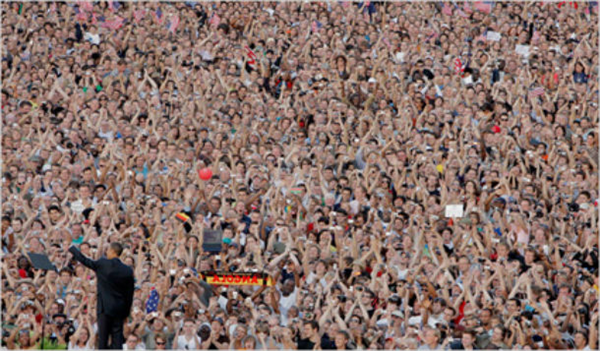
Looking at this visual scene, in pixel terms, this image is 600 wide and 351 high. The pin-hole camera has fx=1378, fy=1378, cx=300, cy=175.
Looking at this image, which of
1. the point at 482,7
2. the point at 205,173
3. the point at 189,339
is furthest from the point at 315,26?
the point at 189,339

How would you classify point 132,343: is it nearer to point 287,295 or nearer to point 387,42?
point 287,295

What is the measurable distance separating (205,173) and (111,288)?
7179mm

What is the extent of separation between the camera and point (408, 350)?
16109mm

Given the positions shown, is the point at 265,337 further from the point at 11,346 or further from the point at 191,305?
the point at 11,346

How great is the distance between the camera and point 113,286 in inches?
540

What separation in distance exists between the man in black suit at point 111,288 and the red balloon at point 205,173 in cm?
697

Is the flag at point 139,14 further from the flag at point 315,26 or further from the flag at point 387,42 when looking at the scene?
the flag at point 387,42

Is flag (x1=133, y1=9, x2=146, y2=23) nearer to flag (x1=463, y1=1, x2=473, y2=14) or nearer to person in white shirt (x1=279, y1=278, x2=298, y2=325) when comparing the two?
flag (x1=463, y1=1, x2=473, y2=14)

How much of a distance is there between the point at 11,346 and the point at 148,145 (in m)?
5.75

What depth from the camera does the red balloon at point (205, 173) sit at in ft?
68.1

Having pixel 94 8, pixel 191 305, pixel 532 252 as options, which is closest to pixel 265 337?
pixel 191 305

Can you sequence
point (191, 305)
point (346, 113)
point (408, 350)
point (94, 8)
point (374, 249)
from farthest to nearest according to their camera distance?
point (94, 8), point (346, 113), point (374, 249), point (191, 305), point (408, 350)

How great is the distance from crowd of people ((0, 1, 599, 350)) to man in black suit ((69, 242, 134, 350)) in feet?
8.30

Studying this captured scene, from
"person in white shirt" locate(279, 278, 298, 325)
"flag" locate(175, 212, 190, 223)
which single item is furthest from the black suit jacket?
"flag" locate(175, 212, 190, 223)
